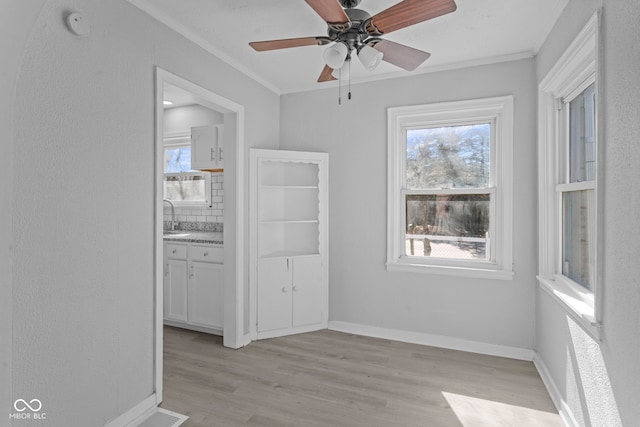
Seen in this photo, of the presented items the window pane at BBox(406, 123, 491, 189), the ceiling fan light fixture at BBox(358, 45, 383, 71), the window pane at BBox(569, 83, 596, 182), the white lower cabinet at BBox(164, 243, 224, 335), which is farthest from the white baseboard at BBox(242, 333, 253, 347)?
the window pane at BBox(569, 83, 596, 182)

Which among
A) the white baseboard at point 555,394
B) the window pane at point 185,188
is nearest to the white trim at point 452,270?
the white baseboard at point 555,394

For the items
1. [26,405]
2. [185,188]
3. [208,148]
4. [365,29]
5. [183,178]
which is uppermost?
[365,29]

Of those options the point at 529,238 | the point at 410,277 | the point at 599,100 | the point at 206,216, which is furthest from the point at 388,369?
the point at 206,216

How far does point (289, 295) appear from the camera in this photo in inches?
137

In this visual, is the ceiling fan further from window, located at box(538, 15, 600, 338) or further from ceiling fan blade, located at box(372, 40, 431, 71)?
window, located at box(538, 15, 600, 338)

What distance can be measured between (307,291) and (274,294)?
1.13 feet

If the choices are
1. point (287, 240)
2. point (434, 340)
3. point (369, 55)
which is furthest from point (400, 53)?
point (434, 340)

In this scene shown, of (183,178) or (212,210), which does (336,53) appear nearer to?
(212,210)

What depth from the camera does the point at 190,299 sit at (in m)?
3.53

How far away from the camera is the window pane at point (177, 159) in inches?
175

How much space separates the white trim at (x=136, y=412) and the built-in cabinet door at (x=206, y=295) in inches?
46.8

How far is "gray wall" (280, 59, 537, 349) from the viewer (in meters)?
2.90

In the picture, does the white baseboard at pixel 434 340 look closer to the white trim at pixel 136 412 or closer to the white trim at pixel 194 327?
the white trim at pixel 194 327

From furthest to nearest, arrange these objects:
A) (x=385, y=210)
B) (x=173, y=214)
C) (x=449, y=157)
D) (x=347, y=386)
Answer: (x=173, y=214) → (x=385, y=210) → (x=449, y=157) → (x=347, y=386)
